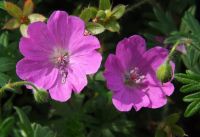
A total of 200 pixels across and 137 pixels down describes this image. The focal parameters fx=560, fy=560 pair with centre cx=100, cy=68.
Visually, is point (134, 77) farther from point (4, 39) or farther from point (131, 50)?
point (4, 39)

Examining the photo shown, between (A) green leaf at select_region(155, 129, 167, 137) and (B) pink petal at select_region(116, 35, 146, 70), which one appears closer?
(B) pink petal at select_region(116, 35, 146, 70)

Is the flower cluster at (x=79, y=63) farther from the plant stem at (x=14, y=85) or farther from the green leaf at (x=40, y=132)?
the green leaf at (x=40, y=132)

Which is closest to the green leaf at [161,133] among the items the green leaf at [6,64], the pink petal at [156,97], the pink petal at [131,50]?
the pink petal at [156,97]

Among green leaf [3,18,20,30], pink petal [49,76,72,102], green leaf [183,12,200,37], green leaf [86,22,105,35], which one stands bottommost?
green leaf [183,12,200,37]

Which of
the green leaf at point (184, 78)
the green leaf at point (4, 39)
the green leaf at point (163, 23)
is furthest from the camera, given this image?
the green leaf at point (163, 23)

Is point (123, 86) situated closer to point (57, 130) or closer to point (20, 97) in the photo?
point (57, 130)

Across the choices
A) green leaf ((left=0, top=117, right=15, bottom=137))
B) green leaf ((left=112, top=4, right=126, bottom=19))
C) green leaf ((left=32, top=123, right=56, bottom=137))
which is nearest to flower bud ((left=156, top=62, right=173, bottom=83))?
green leaf ((left=112, top=4, right=126, bottom=19))

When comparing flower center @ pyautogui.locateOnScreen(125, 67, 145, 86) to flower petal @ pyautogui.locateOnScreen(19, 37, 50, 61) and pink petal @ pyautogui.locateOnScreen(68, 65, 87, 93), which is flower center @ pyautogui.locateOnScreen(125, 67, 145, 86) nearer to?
pink petal @ pyautogui.locateOnScreen(68, 65, 87, 93)
